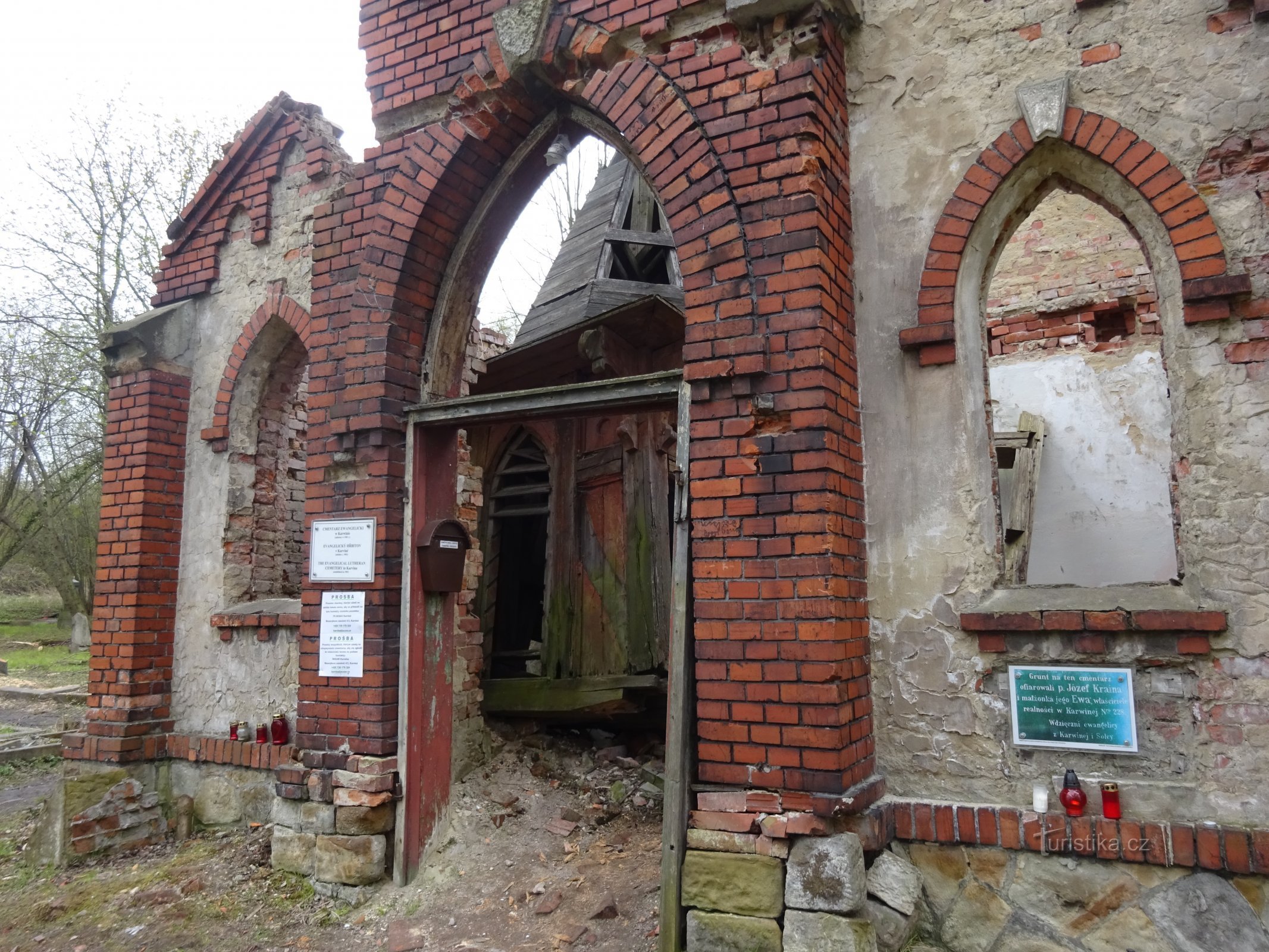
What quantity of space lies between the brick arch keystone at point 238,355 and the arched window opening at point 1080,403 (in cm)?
610

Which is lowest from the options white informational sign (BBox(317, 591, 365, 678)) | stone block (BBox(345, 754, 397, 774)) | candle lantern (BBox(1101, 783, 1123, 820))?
stone block (BBox(345, 754, 397, 774))

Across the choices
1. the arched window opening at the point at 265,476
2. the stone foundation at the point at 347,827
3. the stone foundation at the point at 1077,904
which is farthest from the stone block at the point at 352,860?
the arched window opening at the point at 265,476

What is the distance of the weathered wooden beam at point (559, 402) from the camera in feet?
14.6

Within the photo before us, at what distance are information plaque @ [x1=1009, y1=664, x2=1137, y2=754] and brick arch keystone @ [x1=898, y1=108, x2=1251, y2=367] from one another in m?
1.51

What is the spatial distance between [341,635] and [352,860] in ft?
4.02

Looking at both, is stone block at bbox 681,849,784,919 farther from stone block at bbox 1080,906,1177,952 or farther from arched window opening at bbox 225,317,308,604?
arched window opening at bbox 225,317,308,604

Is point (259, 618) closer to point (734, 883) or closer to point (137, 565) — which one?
point (137, 565)

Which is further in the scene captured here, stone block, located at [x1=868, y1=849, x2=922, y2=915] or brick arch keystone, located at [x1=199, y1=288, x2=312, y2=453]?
brick arch keystone, located at [x1=199, y1=288, x2=312, y2=453]

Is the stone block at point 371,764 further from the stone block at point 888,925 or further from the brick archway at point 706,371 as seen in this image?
the stone block at point 888,925

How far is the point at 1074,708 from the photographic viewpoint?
3.76m

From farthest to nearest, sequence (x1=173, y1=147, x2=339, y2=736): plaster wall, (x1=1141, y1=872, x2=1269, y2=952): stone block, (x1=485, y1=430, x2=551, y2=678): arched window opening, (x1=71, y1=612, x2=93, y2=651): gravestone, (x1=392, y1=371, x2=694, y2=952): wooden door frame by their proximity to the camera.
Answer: (x1=71, y1=612, x2=93, y2=651): gravestone → (x1=485, y1=430, x2=551, y2=678): arched window opening → (x1=173, y1=147, x2=339, y2=736): plaster wall → (x1=392, y1=371, x2=694, y2=952): wooden door frame → (x1=1141, y1=872, x2=1269, y2=952): stone block

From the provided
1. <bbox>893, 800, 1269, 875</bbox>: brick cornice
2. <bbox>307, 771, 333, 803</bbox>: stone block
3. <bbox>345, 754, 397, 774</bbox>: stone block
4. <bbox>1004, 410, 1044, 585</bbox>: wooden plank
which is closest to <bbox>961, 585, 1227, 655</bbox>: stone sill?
<bbox>893, 800, 1269, 875</bbox>: brick cornice

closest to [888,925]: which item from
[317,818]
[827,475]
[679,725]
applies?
[679,725]

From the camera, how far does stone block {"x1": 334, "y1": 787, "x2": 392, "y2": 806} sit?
4.78m
